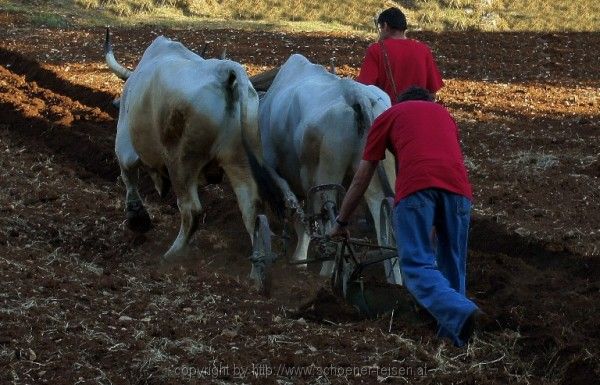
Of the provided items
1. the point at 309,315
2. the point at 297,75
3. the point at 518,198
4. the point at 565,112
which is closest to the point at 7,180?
the point at 297,75

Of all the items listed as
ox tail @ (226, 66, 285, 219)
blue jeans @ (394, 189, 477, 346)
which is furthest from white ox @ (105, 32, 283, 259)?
blue jeans @ (394, 189, 477, 346)

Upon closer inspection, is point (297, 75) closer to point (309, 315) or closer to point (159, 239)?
point (159, 239)

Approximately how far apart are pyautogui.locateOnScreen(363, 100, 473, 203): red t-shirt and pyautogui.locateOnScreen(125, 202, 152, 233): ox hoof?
434 cm

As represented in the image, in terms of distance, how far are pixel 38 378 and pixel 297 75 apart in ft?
16.2

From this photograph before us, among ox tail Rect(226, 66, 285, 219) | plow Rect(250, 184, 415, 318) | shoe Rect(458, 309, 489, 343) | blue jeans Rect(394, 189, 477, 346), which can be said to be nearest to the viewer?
shoe Rect(458, 309, 489, 343)

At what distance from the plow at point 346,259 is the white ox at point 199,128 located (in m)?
0.58

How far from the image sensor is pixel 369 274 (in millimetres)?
9133

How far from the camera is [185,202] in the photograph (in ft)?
34.7

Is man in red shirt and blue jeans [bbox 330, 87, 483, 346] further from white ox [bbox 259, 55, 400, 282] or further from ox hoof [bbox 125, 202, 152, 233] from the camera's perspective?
ox hoof [bbox 125, 202, 152, 233]

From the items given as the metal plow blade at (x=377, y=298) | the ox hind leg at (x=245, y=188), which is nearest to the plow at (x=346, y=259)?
the metal plow blade at (x=377, y=298)

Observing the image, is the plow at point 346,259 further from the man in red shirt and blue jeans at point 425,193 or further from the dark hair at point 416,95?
the dark hair at point 416,95

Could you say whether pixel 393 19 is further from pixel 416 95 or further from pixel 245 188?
pixel 416 95

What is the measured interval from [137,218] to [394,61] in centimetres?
285

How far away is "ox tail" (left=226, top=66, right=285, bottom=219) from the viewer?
9.84m
